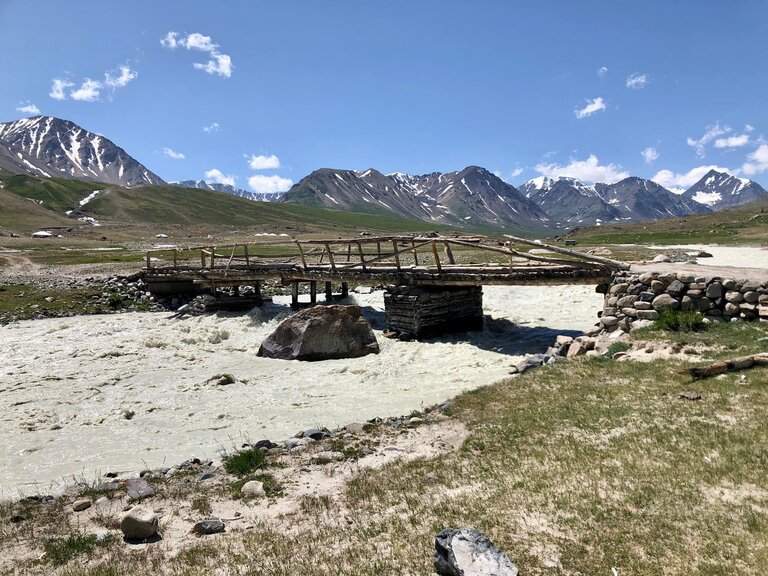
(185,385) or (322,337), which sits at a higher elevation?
(322,337)

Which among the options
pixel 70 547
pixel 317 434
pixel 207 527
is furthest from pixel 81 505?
pixel 317 434

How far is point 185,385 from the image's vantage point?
18.2 meters

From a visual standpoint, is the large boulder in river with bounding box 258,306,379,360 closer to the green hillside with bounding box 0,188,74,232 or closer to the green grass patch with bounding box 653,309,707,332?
the green grass patch with bounding box 653,309,707,332

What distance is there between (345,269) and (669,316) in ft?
57.4

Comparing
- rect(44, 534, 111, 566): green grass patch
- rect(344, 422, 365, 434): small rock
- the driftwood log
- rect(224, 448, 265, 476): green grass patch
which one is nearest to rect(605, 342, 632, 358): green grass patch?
the driftwood log

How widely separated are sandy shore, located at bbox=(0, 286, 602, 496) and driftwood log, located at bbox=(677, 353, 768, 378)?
5932mm

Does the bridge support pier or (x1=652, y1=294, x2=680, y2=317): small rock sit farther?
the bridge support pier

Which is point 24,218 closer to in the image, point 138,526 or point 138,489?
point 138,489

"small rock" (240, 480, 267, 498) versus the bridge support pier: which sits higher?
the bridge support pier

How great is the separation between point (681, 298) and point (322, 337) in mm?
13760

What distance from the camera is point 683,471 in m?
7.54

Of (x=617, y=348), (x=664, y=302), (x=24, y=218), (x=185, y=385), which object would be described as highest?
(x=24, y=218)

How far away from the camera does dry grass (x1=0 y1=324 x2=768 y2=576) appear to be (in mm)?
5855

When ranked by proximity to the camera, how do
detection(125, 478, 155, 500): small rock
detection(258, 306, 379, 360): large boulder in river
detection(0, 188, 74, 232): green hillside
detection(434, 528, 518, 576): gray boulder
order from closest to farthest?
detection(434, 528, 518, 576): gray boulder < detection(125, 478, 155, 500): small rock < detection(258, 306, 379, 360): large boulder in river < detection(0, 188, 74, 232): green hillside
